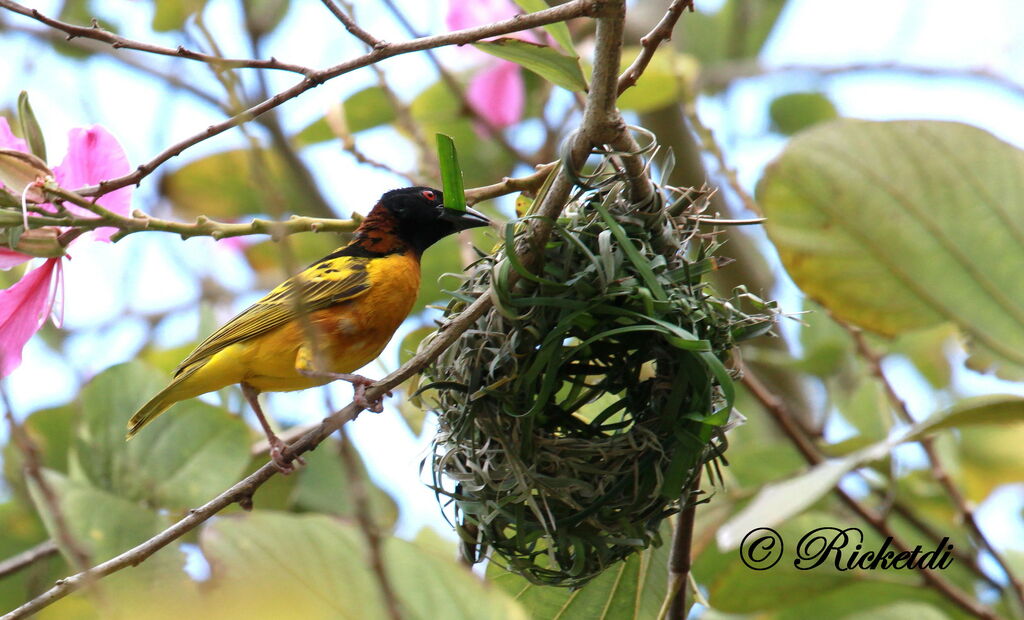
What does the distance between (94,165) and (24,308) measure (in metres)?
0.34

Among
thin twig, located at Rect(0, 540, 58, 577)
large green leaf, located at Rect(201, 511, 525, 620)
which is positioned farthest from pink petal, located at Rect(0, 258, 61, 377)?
thin twig, located at Rect(0, 540, 58, 577)

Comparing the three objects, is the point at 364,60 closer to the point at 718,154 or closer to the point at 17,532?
the point at 718,154

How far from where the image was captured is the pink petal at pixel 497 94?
433cm

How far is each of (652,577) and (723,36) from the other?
3.81 m

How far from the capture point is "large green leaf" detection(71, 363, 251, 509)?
3.39 meters

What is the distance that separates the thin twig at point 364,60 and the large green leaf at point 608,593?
4.48ft

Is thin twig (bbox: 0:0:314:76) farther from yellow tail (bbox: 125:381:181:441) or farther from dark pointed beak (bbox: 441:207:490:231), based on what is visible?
yellow tail (bbox: 125:381:181:441)

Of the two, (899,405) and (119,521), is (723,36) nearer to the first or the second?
(899,405)

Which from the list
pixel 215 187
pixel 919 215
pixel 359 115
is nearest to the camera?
pixel 919 215

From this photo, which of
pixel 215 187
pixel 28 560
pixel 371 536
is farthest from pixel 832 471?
pixel 215 187

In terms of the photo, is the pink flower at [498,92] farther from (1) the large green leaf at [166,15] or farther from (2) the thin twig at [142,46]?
(2) the thin twig at [142,46]

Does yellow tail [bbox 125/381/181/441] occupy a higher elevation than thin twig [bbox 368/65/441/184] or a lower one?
lower

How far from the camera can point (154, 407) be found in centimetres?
318

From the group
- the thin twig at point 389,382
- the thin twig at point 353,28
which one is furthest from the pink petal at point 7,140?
the thin twig at point 389,382
